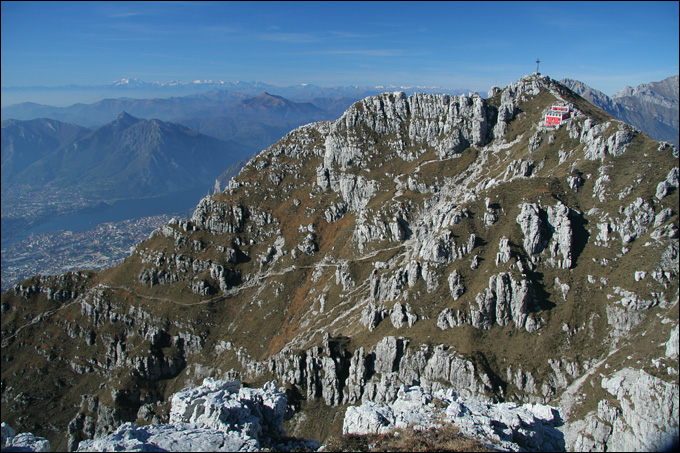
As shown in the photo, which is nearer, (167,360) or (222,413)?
(222,413)

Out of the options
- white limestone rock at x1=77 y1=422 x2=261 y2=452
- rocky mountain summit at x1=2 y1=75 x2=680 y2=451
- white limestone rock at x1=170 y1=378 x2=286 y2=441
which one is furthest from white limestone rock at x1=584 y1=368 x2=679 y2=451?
white limestone rock at x1=77 y1=422 x2=261 y2=452

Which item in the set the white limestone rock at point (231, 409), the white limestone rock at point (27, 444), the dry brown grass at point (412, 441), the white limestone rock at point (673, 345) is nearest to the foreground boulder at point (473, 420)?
the dry brown grass at point (412, 441)

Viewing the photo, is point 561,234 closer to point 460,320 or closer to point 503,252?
point 503,252

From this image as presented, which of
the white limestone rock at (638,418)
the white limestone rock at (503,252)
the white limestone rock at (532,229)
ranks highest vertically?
the white limestone rock at (532,229)

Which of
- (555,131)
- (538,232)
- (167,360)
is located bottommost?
(167,360)

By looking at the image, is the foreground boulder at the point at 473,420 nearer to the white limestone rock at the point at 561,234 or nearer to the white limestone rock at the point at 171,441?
the white limestone rock at the point at 171,441

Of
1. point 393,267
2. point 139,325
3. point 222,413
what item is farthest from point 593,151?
point 139,325

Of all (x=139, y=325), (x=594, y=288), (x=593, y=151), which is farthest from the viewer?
(x=139, y=325)

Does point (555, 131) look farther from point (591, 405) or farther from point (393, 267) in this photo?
point (591, 405)
